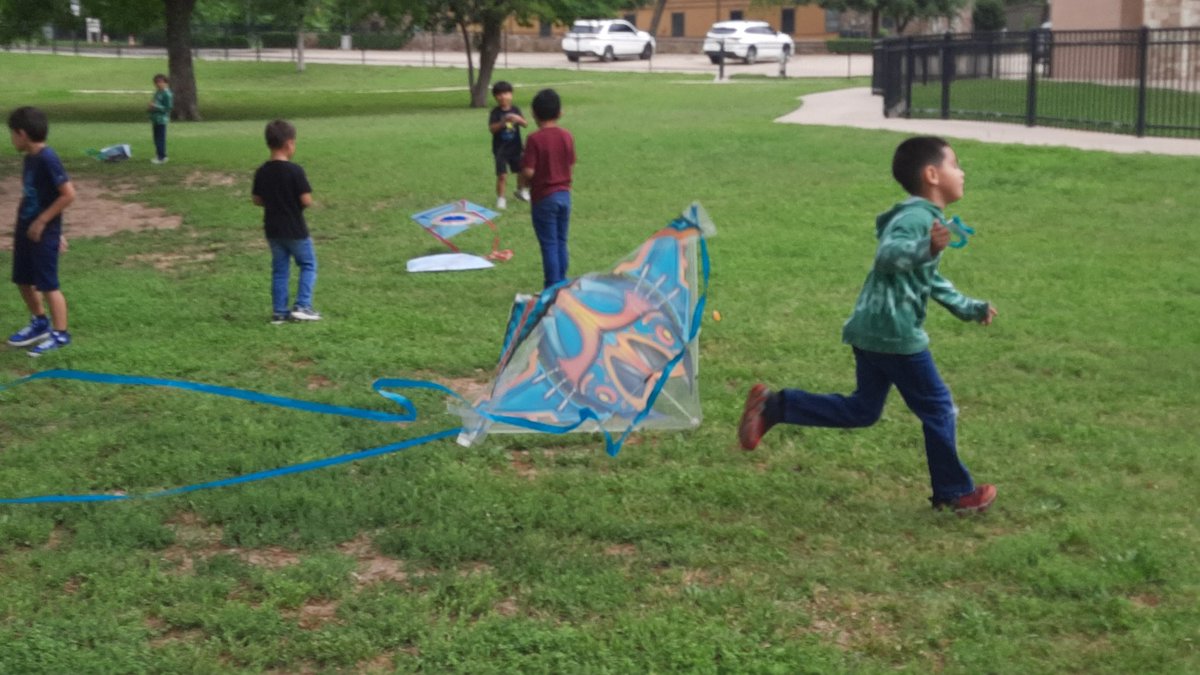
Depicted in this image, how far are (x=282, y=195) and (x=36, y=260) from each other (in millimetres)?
1635

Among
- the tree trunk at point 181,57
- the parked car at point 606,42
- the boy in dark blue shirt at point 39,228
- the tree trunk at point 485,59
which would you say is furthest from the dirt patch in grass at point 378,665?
the parked car at point 606,42

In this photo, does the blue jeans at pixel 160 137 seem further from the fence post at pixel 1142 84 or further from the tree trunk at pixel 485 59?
the tree trunk at pixel 485 59

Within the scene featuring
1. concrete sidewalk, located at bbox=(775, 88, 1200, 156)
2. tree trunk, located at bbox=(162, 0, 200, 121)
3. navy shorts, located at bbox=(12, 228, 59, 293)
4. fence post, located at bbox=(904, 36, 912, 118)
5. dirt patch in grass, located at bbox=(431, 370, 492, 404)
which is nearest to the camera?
dirt patch in grass, located at bbox=(431, 370, 492, 404)

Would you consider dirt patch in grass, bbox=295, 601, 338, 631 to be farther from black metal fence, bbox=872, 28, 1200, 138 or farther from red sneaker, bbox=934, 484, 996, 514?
black metal fence, bbox=872, 28, 1200, 138

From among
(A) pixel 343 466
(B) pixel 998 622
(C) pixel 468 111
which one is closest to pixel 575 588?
(B) pixel 998 622

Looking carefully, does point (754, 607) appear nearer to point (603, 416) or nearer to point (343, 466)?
point (603, 416)

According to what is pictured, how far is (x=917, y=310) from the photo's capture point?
570cm

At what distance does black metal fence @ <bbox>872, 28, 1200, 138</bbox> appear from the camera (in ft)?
72.6

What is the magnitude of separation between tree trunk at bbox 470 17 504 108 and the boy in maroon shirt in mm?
27747

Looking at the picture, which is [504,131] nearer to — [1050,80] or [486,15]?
[1050,80]

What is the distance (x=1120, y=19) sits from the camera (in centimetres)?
3344

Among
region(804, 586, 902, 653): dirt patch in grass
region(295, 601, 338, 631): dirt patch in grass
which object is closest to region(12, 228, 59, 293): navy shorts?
region(295, 601, 338, 631): dirt patch in grass

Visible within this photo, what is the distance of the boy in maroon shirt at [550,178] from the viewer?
32.7 feet

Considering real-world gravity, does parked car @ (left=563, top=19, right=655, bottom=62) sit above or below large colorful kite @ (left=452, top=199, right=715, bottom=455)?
above
